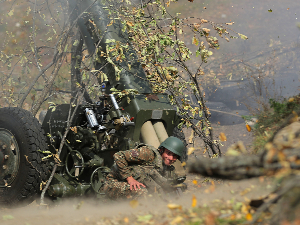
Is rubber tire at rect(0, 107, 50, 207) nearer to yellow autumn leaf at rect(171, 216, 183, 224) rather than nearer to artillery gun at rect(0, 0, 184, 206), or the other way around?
artillery gun at rect(0, 0, 184, 206)

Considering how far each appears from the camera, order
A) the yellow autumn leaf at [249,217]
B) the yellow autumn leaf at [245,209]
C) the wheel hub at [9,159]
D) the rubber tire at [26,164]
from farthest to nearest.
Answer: the wheel hub at [9,159]
the rubber tire at [26,164]
the yellow autumn leaf at [245,209]
the yellow autumn leaf at [249,217]

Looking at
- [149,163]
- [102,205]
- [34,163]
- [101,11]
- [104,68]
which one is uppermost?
[101,11]

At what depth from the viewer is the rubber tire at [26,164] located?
463 cm

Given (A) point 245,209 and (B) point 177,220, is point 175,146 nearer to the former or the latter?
(B) point 177,220

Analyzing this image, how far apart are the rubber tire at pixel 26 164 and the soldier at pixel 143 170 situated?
43.0 inches

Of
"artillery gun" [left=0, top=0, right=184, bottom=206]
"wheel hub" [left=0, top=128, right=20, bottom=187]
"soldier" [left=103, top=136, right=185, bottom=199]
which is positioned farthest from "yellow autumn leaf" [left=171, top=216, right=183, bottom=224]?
"wheel hub" [left=0, top=128, right=20, bottom=187]

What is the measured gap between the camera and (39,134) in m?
4.80

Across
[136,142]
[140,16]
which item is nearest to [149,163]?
[136,142]

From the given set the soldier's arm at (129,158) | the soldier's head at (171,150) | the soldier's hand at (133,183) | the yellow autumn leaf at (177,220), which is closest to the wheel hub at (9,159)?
the soldier's arm at (129,158)

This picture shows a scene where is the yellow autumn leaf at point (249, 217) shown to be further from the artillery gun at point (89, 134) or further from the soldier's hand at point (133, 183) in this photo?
the artillery gun at point (89, 134)

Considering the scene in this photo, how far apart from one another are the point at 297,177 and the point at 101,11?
4714mm

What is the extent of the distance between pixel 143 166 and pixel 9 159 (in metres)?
2.02

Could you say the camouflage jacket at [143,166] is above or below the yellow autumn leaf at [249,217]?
above

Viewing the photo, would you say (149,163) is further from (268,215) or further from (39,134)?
(268,215)
